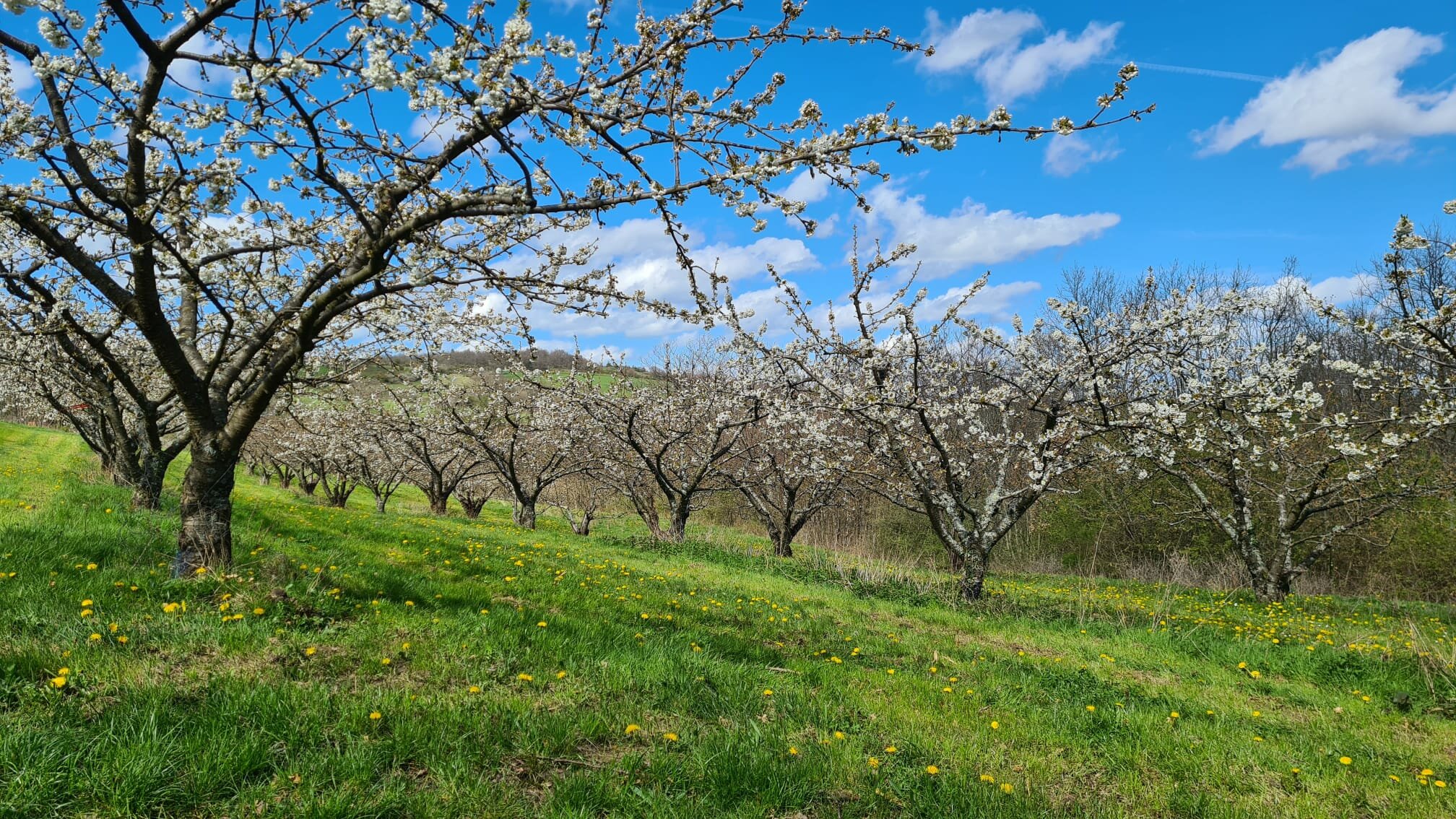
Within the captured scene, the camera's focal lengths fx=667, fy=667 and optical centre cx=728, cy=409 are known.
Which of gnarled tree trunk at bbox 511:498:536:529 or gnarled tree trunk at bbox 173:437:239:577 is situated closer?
gnarled tree trunk at bbox 173:437:239:577

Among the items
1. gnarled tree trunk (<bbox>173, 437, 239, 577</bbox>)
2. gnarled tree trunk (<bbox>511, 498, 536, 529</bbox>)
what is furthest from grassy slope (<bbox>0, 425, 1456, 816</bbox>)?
gnarled tree trunk (<bbox>511, 498, 536, 529</bbox>)

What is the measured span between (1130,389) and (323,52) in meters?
14.4

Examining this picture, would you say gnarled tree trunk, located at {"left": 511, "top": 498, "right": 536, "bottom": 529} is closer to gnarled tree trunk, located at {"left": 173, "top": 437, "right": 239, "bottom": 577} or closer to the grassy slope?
the grassy slope

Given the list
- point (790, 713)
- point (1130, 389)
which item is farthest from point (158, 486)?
point (1130, 389)

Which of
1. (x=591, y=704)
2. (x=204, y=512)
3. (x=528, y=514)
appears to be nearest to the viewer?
(x=591, y=704)

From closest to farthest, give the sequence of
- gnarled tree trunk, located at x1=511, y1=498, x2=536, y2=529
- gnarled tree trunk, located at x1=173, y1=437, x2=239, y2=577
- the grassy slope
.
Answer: the grassy slope < gnarled tree trunk, located at x1=173, y1=437, x2=239, y2=577 < gnarled tree trunk, located at x1=511, y1=498, x2=536, y2=529

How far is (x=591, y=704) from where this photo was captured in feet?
13.8

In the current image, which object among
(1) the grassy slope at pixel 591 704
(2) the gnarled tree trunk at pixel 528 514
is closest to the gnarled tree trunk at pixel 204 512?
(1) the grassy slope at pixel 591 704

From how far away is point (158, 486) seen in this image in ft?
31.9

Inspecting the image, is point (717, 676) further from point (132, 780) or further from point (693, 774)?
point (132, 780)

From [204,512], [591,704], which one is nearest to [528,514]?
[204,512]

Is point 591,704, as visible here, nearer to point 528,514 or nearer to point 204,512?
point 204,512

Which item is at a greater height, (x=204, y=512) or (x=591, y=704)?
(x=204, y=512)

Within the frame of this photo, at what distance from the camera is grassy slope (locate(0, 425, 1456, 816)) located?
3072 millimetres
